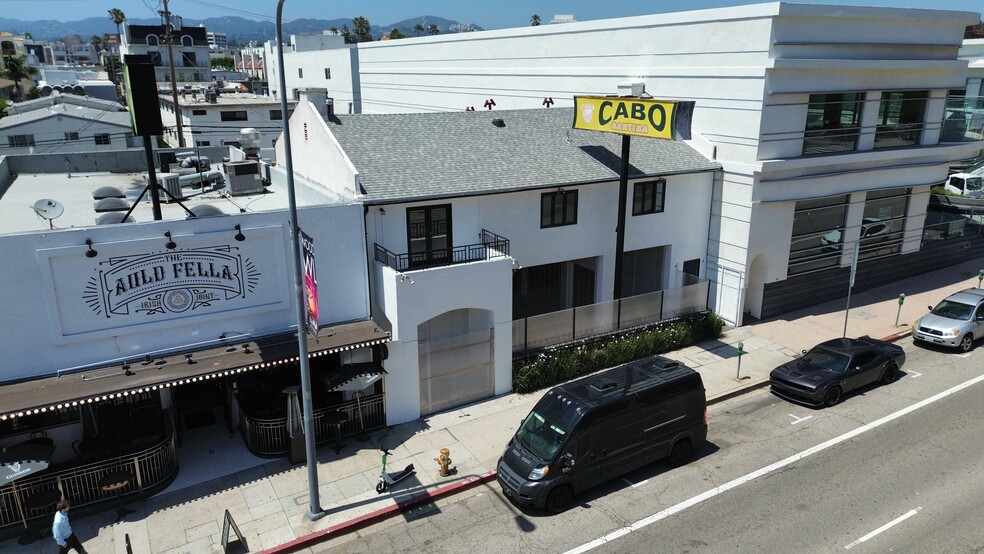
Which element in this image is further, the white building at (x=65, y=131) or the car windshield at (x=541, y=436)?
the white building at (x=65, y=131)

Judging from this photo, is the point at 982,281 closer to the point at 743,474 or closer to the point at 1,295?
the point at 743,474

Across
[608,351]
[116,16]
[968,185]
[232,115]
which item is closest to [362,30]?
[116,16]

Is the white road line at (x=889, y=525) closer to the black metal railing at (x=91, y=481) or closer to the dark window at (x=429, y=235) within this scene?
the dark window at (x=429, y=235)

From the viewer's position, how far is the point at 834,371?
18.8 metres

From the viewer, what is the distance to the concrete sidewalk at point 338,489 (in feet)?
44.3

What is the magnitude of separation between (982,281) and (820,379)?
53.2ft

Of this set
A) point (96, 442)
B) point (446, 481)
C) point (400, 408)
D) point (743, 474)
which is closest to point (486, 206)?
point (400, 408)

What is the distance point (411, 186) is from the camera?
19.1 meters

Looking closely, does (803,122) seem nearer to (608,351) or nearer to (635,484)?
(608,351)

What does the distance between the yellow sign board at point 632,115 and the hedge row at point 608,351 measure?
6.51 meters

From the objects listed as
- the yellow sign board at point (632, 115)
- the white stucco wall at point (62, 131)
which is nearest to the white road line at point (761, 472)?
the yellow sign board at point (632, 115)

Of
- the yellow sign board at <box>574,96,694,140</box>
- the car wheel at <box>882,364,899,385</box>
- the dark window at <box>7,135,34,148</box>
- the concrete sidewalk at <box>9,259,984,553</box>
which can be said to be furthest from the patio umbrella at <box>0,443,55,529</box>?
the dark window at <box>7,135,34,148</box>

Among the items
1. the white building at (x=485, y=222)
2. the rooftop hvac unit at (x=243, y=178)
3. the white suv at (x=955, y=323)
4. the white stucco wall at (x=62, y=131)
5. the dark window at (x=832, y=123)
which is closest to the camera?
the white building at (x=485, y=222)

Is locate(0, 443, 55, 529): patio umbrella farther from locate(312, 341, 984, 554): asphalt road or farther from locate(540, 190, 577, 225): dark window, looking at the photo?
locate(540, 190, 577, 225): dark window
